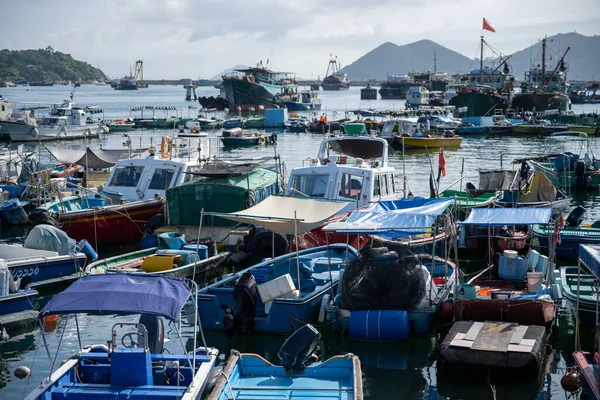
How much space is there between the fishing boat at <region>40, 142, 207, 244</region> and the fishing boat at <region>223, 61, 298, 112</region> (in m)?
74.6

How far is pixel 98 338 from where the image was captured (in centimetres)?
1558

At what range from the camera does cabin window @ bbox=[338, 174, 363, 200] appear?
72.1ft

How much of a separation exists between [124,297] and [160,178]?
621 inches

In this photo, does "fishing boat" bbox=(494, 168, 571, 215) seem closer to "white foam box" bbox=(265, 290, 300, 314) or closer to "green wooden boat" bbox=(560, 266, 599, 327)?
"green wooden boat" bbox=(560, 266, 599, 327)

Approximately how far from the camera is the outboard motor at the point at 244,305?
14867 millimetres

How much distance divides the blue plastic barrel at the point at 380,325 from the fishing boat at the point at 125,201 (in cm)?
1055

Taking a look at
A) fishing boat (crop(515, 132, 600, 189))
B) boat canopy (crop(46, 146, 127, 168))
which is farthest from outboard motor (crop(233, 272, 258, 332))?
fishing boat (crop(515, 132, 600, 189))

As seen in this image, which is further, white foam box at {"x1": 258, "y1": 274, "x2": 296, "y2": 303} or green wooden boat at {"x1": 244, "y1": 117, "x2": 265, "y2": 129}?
green wooden boat at {"x1": 244, "y1": 117, "x2": 265, "y2": 129}

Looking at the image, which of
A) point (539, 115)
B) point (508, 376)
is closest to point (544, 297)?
point (508, 376)

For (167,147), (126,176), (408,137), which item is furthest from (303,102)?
(126,176)

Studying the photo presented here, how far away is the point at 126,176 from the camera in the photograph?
26078mm

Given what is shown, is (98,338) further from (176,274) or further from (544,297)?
(544,297)

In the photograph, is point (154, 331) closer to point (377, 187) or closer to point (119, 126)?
point (377, 187)

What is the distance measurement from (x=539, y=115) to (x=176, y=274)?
68.7 m
